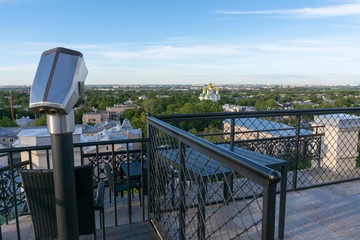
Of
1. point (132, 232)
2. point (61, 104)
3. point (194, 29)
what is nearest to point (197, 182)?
point (61, 104)

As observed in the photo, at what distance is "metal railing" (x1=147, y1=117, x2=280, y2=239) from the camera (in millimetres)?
873

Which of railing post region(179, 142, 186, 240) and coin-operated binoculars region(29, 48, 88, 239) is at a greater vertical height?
coin-operated binoculars region(29, 48, 88, 239)

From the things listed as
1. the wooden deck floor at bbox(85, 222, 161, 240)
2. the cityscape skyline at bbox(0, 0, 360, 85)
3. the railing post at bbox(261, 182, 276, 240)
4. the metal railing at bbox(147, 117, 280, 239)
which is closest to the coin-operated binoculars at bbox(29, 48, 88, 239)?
the cityscape skyline at bbox(0, 0, 360, 85)

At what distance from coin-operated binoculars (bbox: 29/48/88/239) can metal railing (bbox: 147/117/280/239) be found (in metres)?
0.64

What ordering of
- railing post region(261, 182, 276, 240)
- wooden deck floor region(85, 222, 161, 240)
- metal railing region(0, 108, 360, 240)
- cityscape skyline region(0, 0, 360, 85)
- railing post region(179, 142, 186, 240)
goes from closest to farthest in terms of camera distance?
railing post region(261, 182, 276, 240) → metal railing region(0, 108, 360, 240) → railing post region(179, 142, 186, 240) → wooden deck floor region(85, 222, 161, 240) → cityscape skyline region(0, 0, 360, 85)

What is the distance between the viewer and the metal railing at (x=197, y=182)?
2.86 ft

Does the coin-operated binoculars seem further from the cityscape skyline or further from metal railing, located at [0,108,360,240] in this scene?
metal railing, located at [0,108,360,240]

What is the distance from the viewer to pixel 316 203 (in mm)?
2922

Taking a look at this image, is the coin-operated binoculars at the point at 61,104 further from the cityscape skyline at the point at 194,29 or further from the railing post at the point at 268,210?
the railing post at the point at 268,210

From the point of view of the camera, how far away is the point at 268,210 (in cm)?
85

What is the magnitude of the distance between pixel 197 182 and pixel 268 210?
57 cm

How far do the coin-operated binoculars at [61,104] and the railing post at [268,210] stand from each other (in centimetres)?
89

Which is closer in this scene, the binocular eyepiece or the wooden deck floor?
the binocular eyepiece

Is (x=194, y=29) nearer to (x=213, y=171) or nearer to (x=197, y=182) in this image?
(x=197, y=182)
